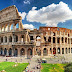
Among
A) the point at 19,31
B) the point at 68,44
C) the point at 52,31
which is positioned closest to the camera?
the point at 19,31

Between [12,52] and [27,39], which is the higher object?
[27,39]

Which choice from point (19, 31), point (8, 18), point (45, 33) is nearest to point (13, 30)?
point (19, 31)

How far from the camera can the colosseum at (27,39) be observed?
30.8 m

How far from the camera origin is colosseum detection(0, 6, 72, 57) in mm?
30797

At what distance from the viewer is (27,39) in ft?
102

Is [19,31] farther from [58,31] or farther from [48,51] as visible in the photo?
[58,31]

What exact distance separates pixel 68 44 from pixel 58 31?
8.46m

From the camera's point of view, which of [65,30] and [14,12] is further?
A: [65,30]

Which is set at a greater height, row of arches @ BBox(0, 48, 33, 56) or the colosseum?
the colosseum

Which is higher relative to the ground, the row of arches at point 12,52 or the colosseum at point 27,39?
the colosseum at point 27,39

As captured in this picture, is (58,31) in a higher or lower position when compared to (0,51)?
higher

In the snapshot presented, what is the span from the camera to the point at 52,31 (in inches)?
1347

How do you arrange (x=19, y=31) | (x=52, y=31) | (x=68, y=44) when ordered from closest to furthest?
(x=19, y=31) → (x=52, y=31) → (x=68, y=44)

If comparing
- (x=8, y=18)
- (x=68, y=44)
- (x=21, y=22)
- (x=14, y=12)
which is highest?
(x=14, y=12)
